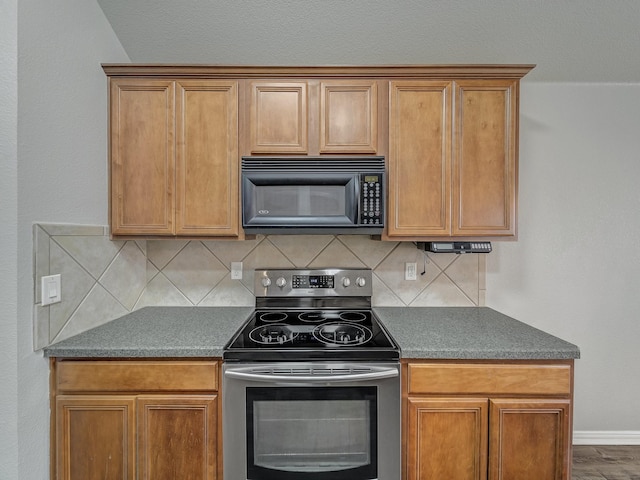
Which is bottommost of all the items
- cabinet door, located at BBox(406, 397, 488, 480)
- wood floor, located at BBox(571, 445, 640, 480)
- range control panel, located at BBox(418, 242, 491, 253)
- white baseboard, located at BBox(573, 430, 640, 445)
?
wood floor, located at BBox(571, 445, 640, 480)

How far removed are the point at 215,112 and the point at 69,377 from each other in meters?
1.40

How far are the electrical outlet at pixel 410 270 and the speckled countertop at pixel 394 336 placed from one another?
24cm

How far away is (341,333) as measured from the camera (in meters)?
1.54

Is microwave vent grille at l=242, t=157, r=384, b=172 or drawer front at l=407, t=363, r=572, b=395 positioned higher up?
microwave vent grille at l=242, t=157, r=384, b=172

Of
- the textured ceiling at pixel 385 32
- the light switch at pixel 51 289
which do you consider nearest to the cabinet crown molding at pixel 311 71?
the textured ceiling at pixel 385 32

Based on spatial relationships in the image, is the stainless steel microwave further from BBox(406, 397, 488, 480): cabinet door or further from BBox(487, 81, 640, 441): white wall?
BBox(487, 81, 640, 441): white wall

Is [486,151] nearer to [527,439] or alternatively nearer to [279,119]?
[279,119]

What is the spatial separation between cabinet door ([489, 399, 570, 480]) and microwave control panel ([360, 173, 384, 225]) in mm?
981

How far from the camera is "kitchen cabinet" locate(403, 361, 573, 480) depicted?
49.9 inches

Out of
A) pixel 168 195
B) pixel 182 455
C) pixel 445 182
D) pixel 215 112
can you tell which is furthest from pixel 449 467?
pixel 215 112

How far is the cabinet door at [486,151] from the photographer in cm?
164

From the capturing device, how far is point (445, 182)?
5.41 feet

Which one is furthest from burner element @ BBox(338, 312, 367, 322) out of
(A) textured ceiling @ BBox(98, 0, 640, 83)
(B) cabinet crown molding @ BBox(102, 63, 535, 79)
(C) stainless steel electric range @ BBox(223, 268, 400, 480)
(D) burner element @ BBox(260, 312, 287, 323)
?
(A) textured ceiling @ BBox(98, 0, 640, 83)

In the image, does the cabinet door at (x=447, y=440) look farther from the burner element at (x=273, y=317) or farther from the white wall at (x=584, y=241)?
the white wall at (x=584, y=241)
